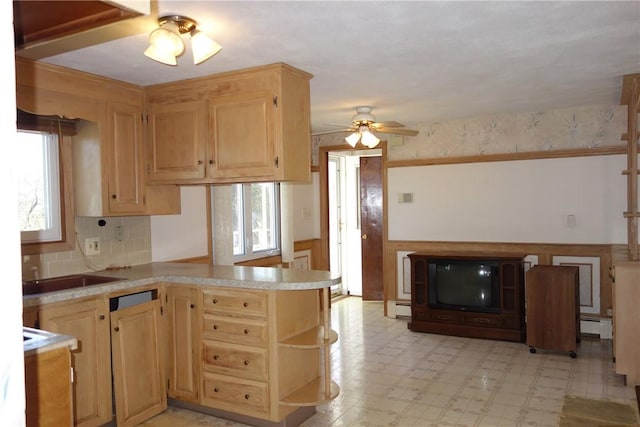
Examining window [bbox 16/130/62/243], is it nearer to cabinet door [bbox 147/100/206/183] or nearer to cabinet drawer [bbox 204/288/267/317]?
cabinet door [bbox 147/100/206/183]

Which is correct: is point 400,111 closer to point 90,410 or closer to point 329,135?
point 329,135

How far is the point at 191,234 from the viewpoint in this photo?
4.52 meters

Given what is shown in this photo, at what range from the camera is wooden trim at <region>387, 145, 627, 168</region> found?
501 centimetres

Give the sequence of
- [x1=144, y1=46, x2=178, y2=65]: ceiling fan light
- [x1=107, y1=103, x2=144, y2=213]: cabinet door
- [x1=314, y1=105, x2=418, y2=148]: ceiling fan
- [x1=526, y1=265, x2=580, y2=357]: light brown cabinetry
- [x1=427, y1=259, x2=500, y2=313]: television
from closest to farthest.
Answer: [x1=144, y1=46, x2=178, y2=65]: ceiling fan light → [x1=107, y1=103, x2=144, y2=213]: cabinet door → [x1=526, y1=265, x2=580, y2=357]: light brown cabinetry → [x1=314, y1=105, x2=418, y2=148]: ceiling fan → [x1=427, y1=259, x2=500, y2=313]: television

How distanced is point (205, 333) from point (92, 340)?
68 cm

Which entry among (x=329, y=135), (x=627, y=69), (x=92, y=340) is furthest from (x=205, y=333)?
(x=329, y=135)

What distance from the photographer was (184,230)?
14.6 ft

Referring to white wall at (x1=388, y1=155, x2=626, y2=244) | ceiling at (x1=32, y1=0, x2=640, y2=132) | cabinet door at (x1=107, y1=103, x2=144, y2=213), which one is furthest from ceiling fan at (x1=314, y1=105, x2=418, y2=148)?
cabinet door at (x1=107, y1=103, x2=144, y2=213)

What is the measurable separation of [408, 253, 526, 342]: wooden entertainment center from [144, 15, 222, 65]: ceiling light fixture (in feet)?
11.7

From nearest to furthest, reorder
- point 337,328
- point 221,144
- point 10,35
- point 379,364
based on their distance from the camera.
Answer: point 10,35 < point 221,144 < point 379,364 < point 337,328

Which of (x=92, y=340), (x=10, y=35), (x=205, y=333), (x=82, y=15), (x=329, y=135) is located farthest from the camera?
(x=329, y=135)

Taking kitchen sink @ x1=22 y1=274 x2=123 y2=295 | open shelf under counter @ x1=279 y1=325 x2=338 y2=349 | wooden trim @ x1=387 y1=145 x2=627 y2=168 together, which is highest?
wooden trim @ x1=387 y1=145 x2=627 y2=168

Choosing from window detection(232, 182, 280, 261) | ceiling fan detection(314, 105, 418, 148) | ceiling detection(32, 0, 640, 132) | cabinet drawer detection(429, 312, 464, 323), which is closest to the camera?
ceiling detection(32, 0, 640, 132)

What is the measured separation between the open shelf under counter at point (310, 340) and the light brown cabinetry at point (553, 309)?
2.40 m
